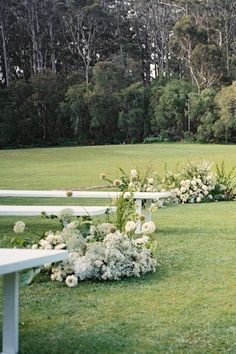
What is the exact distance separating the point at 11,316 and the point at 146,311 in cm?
115

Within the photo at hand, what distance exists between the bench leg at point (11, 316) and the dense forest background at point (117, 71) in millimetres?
41005

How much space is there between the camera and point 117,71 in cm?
4984

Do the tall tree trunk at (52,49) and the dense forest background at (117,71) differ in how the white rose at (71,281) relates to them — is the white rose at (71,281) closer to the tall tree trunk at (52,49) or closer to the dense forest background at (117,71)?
the dense forest background at (117,71)

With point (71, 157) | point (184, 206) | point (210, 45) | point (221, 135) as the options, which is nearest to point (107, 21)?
point (210, 45)

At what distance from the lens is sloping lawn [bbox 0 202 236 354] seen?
140 inches

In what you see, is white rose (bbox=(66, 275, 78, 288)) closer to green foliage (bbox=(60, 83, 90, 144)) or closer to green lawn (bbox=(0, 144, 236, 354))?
green lawn (bbox=(0, 144, 236, 354))

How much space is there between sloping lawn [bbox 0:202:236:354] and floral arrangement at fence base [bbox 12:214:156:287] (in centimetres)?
10

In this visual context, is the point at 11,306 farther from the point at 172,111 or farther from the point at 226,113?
the point at 172,111

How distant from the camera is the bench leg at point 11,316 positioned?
337 cm

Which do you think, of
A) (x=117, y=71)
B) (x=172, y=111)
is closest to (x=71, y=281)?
(x=172, y=111)

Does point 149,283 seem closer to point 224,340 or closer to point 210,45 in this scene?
point 224,340

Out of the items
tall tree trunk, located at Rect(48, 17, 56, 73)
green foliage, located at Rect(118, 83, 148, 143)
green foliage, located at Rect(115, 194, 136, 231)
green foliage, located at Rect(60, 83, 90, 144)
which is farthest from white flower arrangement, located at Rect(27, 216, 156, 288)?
tall tree trunk, located at Rect(48, 17, 56, 73)

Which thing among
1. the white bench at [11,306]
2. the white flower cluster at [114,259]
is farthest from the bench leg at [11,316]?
the white flower cluster at [114,259]

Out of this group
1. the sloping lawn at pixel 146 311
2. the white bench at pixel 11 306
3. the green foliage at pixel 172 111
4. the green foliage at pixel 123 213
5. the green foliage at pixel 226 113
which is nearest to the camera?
the white bench at pixel 11 306
